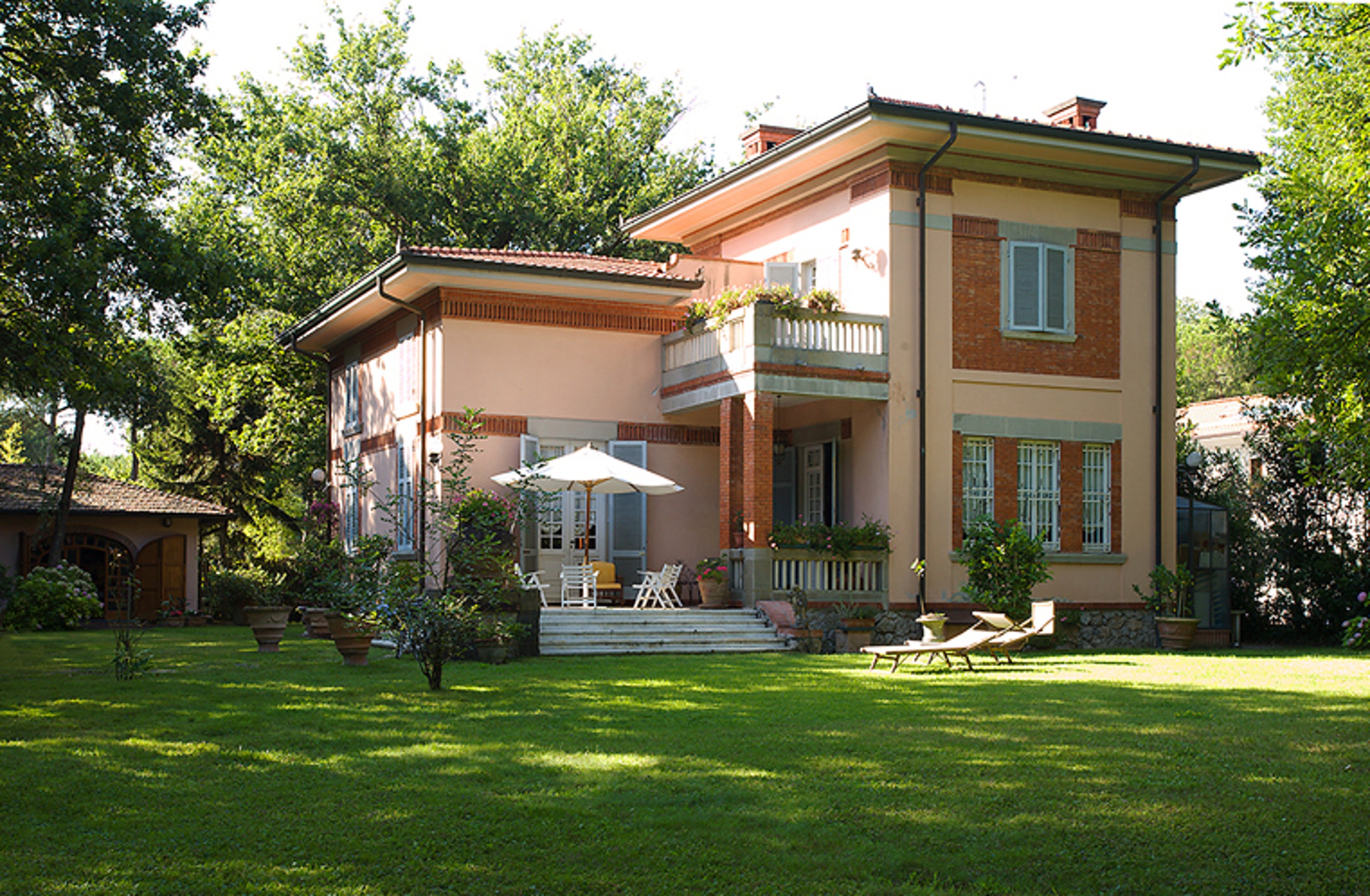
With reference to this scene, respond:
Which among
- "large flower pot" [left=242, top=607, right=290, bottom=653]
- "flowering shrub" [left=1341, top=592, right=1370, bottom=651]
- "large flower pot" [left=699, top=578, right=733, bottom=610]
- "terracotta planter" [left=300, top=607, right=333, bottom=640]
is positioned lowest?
"terracotta planter" [left=300, top=607, right=333, bottom=640]

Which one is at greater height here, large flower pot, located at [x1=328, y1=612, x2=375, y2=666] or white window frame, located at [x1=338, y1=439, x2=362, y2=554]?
white window frame, located at [x1=338, y1=439, x2=362, y2=554]

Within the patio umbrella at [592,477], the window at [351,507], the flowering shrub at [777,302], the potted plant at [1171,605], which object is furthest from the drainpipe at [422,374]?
the potted plant at [1171,605]

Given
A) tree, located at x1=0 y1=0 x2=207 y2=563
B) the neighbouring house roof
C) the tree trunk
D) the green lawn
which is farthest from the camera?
the neighbouring house roof

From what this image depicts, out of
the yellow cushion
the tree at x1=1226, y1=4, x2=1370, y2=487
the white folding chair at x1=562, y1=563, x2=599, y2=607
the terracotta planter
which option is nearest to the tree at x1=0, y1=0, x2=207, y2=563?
the terracotta planter

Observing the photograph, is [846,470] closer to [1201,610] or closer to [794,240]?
[794,240]

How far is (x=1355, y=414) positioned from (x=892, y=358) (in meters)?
6.51

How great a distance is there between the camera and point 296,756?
25.8ft

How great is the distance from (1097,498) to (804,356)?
547 cm

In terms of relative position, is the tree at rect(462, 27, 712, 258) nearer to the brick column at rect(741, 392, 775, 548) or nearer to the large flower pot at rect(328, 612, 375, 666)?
the brick column at rect(741, 392, 775, 548)

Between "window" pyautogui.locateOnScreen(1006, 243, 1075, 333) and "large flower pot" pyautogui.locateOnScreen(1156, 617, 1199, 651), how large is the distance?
15.3ft

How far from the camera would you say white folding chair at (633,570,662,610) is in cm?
1889

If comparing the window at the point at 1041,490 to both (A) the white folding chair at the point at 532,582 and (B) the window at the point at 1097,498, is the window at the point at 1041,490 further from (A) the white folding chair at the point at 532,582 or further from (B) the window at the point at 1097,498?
(A) the white folding chair at the point at 532,582

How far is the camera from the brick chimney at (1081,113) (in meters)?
21.0

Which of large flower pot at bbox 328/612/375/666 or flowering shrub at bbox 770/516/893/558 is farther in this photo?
flowering shrub at bbox 770/516/893/558
